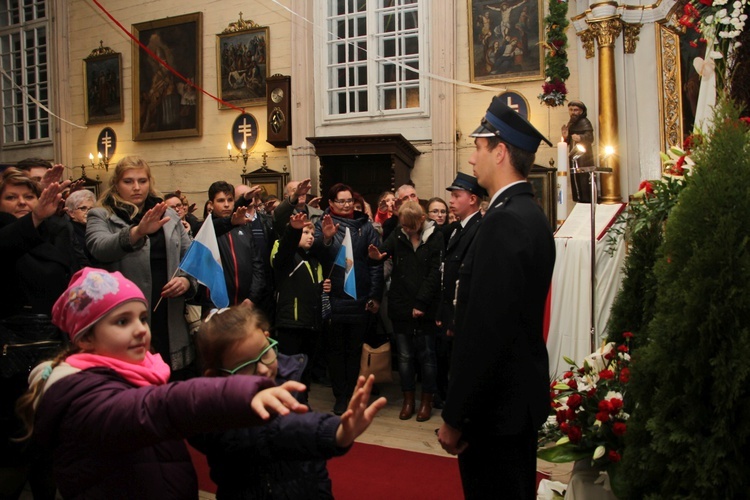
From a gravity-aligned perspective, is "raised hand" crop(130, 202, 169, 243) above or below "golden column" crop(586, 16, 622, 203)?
below

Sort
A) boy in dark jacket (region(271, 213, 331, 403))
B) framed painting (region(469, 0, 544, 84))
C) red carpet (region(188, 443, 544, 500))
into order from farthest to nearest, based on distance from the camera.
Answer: framed painting (region(469, 0, 544, 84)) < boy in dark jacket (region(271, 213, 331, 403)) < red carpet (region(188, 443, 544, 500))

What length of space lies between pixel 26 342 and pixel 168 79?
33.8 feet

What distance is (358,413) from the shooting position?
1416 mm

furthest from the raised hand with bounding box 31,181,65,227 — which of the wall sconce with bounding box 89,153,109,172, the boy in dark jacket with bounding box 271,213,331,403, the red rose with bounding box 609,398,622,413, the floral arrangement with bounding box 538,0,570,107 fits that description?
the wall sconce with bounding box 89,153,109,172

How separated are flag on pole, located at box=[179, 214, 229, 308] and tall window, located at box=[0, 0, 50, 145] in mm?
11847

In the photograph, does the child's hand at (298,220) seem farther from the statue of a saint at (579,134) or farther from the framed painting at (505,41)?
the framed painting at (505,41)

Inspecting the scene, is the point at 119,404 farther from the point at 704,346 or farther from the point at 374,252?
the point at 374,252

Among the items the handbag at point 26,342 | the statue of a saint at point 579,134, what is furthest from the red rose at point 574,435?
the statue of a saint at point 579,134

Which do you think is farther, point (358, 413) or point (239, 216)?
point (239, 216)

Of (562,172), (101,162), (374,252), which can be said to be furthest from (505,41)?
(101,162)

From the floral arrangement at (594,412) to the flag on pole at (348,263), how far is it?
2426 mm

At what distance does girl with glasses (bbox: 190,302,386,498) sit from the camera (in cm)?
152

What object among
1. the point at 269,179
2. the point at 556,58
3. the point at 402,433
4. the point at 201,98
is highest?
the point at 201,98

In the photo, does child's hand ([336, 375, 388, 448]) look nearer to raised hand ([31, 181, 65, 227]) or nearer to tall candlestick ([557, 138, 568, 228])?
raised hand ([31, 181, 65, 227])
